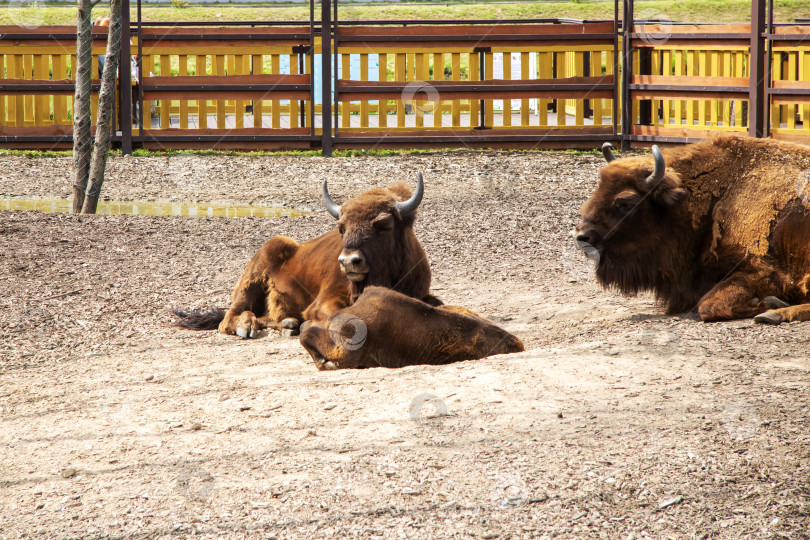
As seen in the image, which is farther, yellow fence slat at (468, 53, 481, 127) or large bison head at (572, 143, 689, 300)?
yellow fence slat at (468, 53, 481, 127)

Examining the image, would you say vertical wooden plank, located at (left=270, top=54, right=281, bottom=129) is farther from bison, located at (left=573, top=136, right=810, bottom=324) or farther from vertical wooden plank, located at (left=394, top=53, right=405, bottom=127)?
bison, located at (left=573, top=136, right=810, bottom=324)

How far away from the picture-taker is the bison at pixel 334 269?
6.24 metres

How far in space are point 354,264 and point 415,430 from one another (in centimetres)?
190

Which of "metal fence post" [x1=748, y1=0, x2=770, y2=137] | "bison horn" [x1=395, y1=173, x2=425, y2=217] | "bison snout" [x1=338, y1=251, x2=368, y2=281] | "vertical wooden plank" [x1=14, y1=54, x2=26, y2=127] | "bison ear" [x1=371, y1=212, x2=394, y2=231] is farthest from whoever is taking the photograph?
"vertical wooden plank" [x1=14, y1=54, x2=26, y2=127]

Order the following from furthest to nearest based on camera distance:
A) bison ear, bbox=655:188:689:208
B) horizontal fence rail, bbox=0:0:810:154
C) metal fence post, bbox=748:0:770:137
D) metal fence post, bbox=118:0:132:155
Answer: horizontal fence rail, bbox=0:0:810:154 → metal fence post, bbox=118:0:132:155 → metal fence post, bbox=748:0:770:137 → bison ear, bbox=655:188:689:208

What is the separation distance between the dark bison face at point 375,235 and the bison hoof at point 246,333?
1.15 metres

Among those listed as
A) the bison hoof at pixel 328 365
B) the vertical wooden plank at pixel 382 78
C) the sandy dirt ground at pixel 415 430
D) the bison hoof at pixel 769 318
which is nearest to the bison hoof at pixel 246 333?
the sandy dirt ground at pixel 415 430

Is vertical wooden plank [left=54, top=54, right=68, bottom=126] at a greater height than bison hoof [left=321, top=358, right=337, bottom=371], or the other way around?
vertical wooden plank [left=54, top=54, right=68, bottom=126]

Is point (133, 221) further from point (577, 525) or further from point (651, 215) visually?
point (577, 525)

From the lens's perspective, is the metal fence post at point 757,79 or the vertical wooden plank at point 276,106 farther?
the vertical wooden plank at point 276,106

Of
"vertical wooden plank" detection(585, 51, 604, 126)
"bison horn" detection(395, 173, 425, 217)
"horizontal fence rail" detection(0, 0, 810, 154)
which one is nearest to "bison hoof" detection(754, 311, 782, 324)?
"bison horn" detection(395, 173, 425, 217)

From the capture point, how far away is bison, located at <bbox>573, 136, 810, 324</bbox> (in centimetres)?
630

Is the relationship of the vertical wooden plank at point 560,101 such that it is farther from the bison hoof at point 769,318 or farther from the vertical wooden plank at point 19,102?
the bison hoof at point 769,318

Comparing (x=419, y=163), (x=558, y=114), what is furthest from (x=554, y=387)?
(x=558, y=114)
